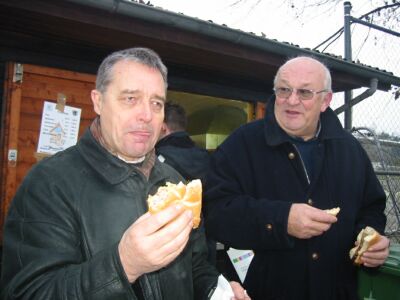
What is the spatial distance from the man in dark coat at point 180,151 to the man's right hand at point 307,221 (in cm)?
121

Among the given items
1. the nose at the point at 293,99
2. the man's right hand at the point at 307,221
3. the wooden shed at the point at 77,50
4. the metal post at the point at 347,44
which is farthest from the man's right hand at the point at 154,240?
the metal post at the point at 347,44

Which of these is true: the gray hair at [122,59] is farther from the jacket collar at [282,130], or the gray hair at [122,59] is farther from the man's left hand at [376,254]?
the man's left hand at [376,254]

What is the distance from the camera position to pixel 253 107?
5469mm

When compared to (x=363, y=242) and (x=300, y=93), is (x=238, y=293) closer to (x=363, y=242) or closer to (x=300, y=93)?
(x=363, y=242)

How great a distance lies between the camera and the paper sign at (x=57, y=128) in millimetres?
3801

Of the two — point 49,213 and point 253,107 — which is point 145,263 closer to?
point 49,213

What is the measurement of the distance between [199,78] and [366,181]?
2959 mm

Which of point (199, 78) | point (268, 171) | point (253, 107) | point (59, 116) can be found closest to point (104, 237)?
point (268, 171)

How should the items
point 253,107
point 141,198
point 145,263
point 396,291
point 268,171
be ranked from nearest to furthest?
point 145,263, point 141,198, point 268,171, point 396,291, point 253,107

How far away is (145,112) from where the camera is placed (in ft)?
5.12

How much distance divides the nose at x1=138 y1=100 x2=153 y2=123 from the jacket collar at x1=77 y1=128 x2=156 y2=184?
214 millimetres

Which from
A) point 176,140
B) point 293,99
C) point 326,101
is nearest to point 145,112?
point 293,99

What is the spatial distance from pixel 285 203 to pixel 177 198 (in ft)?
2.90

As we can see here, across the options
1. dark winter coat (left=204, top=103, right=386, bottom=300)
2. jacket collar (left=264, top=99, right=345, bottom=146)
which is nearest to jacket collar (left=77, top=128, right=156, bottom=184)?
dark winter coat (left=204, top=103, right=386, bottom=300)
